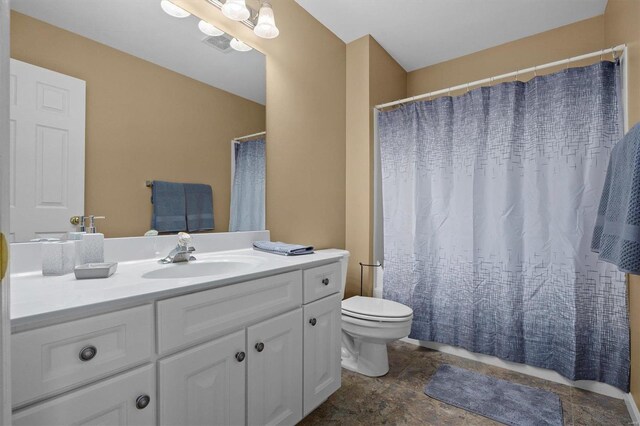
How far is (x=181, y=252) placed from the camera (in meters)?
1.36

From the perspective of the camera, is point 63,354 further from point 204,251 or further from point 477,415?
point 477,415

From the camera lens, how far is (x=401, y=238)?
2424 millimetres

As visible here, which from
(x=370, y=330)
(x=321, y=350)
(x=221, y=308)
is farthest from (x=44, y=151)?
(x=370, y=330)

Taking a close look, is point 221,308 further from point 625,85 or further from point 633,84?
point 625,85

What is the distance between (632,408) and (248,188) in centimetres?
233

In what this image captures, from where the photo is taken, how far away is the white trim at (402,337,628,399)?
1.77 meters

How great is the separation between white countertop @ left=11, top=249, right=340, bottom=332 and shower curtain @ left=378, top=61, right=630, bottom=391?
143cm

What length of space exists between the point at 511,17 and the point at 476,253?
1.69 meters

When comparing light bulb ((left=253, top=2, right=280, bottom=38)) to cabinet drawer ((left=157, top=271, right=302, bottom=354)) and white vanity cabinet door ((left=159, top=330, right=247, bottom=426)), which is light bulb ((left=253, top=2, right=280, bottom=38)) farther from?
white vanity cabinet door ((left=159, top=330, right=247, bottom=426))

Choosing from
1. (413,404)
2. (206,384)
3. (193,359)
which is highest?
(193,359)

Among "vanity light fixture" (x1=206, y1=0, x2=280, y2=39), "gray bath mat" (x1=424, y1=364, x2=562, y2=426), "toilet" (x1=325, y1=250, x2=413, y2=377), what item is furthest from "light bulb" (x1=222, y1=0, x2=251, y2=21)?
"gray bath mat" (x1=424, y1=364, x2=562, y2=426)

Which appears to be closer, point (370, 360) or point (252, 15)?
point (252, 15)

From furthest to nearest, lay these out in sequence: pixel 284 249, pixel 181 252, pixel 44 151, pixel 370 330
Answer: pixel 370 330 → pixel 284 249 → pixel 181 252 → pixel 44 151

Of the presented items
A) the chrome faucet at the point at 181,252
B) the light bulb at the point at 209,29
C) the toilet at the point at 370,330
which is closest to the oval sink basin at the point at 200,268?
the chrome faucet at the point at 181,252
